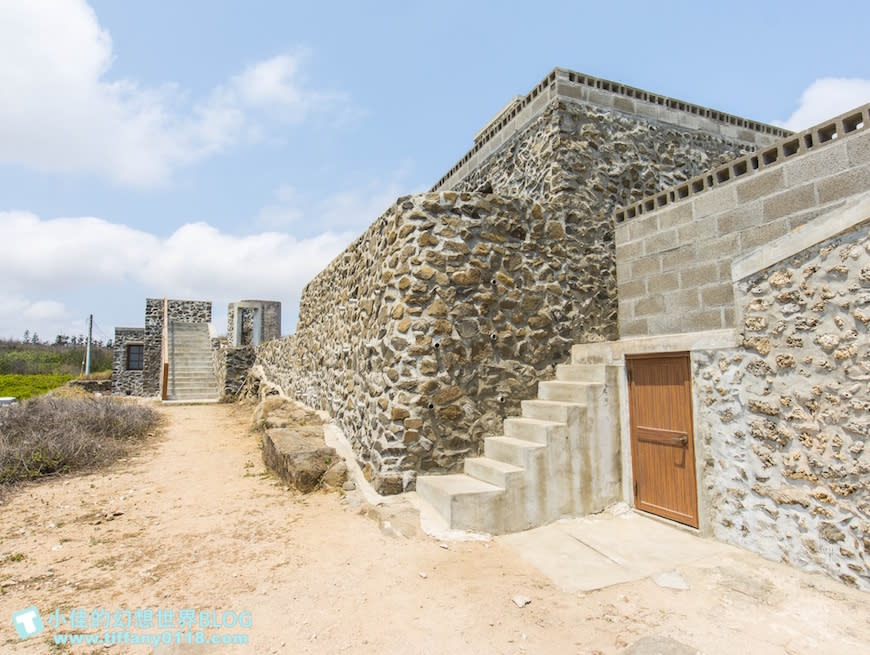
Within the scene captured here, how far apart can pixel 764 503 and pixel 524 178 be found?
498 centimetres

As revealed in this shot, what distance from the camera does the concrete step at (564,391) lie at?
16.9ft

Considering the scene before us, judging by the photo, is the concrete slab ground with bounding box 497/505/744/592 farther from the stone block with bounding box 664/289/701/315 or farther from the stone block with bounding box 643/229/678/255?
the stone block with bounding box 643/229/678/255

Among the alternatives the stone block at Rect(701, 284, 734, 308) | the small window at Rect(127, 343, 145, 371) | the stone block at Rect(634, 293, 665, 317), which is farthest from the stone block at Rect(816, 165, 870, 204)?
the small window at Rect(127, 343, 145, 371)

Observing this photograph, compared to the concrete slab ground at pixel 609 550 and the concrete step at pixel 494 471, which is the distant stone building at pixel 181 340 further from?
the concrete slab ground at pixel 609 550

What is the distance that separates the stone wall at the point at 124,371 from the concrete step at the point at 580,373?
23810 mm

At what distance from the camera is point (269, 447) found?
6832mm

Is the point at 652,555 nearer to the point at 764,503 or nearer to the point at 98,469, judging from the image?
the point at 764,503

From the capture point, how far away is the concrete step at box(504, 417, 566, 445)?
482 cm

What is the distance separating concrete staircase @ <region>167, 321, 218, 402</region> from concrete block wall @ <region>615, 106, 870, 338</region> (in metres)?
15.9

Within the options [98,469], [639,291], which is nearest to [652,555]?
[639,291]

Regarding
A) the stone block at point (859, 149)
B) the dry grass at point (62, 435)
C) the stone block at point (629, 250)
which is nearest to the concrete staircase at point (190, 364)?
the dry grass at point (62, 435)

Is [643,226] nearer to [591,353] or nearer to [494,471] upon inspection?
A: [591,353]

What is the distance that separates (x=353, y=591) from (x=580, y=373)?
347 centimetres

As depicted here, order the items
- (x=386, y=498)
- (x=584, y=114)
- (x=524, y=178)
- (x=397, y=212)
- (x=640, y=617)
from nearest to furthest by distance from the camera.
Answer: (x=640, y=617)
(x=386, y=498)
(x=397, y=212)
(x=584, y=114)
(x=524, y=178)
